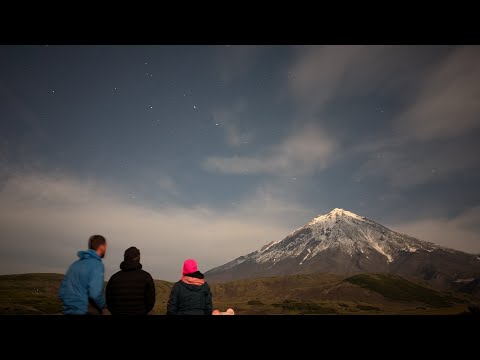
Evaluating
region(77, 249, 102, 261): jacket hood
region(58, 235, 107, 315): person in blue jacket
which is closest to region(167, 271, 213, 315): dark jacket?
region(58, 235, 107, 315): person in blue jacket

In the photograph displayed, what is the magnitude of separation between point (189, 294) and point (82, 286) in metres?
1.54

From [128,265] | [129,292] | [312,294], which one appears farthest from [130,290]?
[312,294]

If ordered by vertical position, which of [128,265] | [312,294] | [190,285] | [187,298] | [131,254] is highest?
[312,294]

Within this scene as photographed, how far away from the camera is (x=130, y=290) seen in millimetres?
4902

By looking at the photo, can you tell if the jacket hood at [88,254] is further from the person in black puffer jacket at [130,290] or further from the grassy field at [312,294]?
the grassy field at [312,294]

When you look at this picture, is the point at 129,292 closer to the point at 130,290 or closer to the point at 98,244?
the point at 130,290

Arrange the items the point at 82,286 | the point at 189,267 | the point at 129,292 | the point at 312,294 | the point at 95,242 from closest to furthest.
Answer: the point at 82,286 < the point at 95,242 < the point at 129,292 < the point at 189,267 < the point at 312,294
